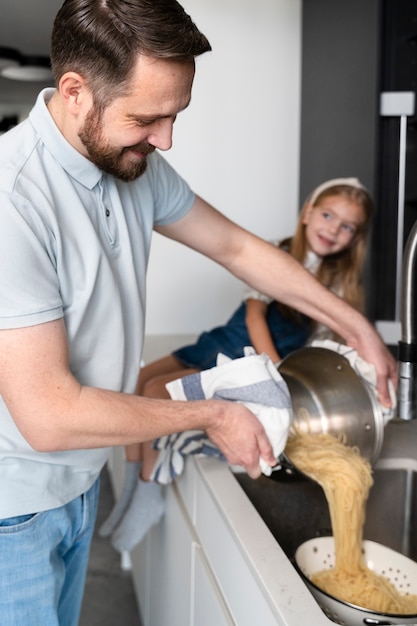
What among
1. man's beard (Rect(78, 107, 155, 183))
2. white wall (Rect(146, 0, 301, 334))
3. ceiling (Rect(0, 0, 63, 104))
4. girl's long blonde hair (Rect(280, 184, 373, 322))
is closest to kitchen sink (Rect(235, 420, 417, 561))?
man's beard (Rect(78, 107, 155, 183))

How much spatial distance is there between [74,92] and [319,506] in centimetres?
80

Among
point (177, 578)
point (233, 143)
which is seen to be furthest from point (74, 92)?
point (233, 143)

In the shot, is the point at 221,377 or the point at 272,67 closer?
the point at 221,377

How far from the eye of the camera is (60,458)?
1043 mm

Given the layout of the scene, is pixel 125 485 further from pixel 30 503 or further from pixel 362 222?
pixel 362 222

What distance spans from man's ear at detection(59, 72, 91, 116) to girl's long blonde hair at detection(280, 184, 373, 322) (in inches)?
43.4

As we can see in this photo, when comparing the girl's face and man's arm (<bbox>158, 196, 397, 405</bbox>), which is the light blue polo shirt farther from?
the girl's face

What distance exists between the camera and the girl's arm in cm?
190

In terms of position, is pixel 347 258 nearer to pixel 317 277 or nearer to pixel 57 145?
pixel 317 277

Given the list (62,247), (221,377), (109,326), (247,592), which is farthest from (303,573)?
(62,247)

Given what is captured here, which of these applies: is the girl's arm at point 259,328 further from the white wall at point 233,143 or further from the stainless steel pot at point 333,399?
the stainless steel pot at point 333,399

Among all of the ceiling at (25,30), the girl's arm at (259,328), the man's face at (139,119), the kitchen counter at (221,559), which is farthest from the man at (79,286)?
the ceiling at (25,30)

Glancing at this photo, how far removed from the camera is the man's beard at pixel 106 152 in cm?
96

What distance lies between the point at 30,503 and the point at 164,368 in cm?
95
